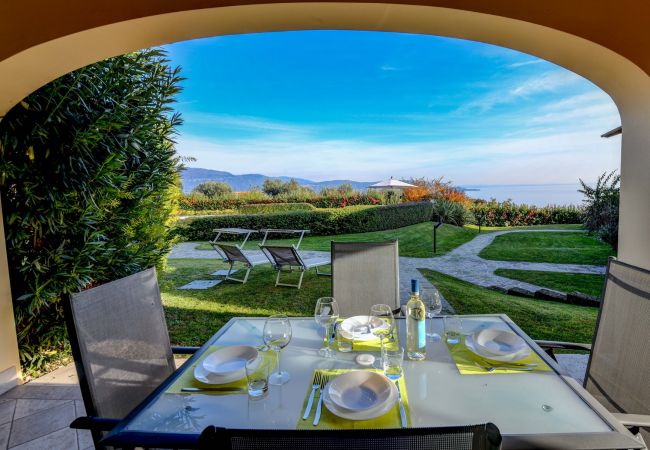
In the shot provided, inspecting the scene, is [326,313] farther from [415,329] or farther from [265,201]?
[265,201]

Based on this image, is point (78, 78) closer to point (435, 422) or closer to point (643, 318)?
point (435, 422)

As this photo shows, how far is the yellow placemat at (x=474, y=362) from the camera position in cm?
128

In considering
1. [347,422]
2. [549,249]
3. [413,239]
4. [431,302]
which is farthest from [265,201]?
[347,422]

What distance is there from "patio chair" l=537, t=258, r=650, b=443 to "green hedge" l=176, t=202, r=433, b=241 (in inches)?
328

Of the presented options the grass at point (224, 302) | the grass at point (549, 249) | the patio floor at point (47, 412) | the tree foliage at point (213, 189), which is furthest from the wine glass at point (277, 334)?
the tree foliage at point (213, 189)

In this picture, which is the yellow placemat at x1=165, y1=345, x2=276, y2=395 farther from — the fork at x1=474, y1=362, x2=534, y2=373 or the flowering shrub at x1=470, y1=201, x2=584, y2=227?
the flowering shrub at x1=470, y1=201, x2=584, y2=227

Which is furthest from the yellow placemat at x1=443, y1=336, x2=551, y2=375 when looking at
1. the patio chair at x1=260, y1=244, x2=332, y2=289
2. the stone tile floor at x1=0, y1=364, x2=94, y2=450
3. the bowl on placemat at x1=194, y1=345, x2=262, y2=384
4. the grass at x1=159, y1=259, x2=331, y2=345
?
the patio chair at x1=260, y1=244, x2=332, y2=289

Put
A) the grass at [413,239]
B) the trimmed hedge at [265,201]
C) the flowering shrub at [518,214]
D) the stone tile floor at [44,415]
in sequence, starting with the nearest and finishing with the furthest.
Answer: the stone tile floor at [44,415], the grass at [413,239], the flowering shrub at [518,214], the trimmed hedge at [265,201]

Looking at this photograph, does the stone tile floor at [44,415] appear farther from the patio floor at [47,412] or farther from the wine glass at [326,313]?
the wine glass at [326,313]

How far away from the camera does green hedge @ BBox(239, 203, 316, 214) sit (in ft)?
37.1

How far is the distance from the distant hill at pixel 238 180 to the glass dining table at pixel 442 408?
1081 cm

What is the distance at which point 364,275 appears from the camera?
224 centimetres

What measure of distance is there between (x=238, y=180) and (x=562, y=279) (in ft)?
35.0

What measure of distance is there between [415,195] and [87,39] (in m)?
10.4
